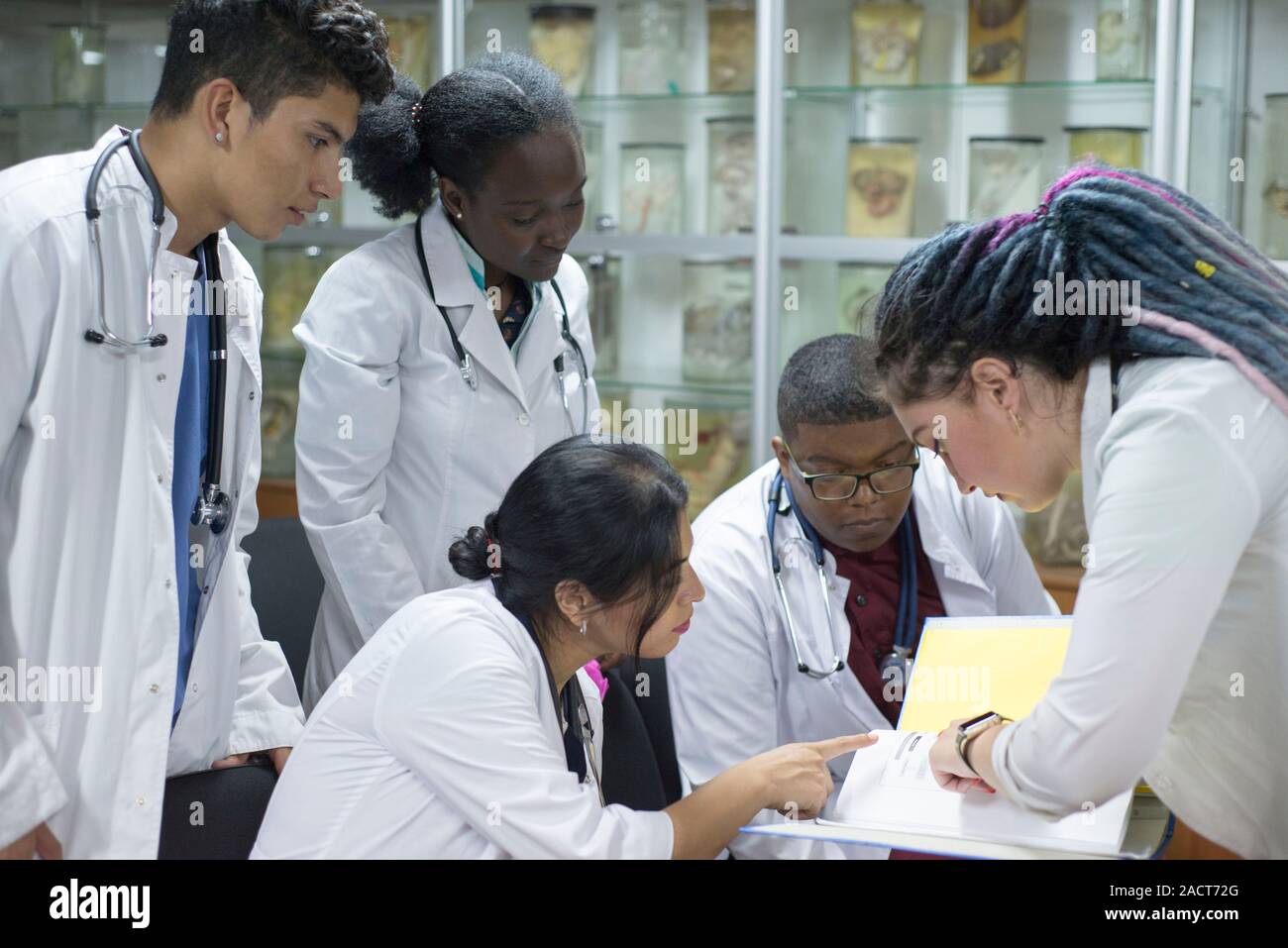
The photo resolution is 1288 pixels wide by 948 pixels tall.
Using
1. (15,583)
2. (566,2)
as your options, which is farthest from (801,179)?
(15,583)

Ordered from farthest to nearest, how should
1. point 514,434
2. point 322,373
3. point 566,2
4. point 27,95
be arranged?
point 27,95 → point 566,2 → point 514,434 → point 322,373

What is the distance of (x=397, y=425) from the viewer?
1973 millimetres

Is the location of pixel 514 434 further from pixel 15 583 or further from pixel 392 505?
pixel 15 583

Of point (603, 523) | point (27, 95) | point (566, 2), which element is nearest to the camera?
point (603, 523)

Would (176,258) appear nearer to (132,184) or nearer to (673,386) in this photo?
(132,184)

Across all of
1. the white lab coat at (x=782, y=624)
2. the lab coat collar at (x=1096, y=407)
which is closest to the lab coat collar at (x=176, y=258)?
the white lab coat at (x=782, y=624)

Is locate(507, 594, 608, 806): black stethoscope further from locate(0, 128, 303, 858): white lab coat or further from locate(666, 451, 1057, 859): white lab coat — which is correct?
locate(0, 128, 303, 858): white lab coat

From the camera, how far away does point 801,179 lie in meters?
3.09

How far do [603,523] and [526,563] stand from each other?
98 mm

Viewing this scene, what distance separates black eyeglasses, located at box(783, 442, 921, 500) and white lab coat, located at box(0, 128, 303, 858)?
863mm

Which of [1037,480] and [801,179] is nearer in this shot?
[1037,480]
